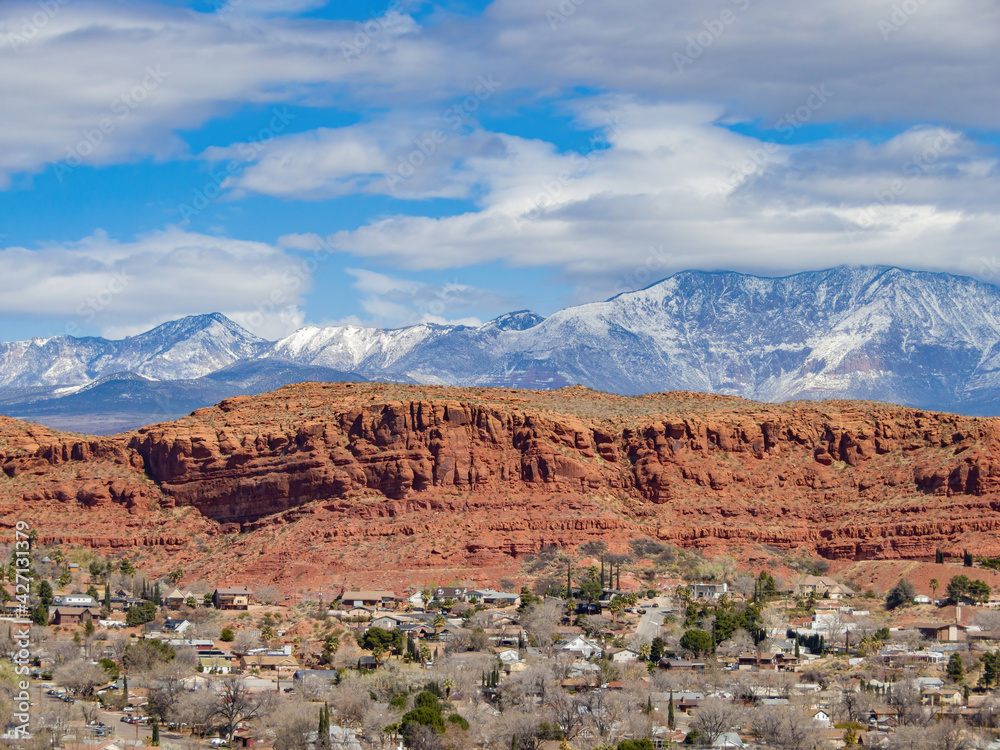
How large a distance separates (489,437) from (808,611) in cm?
3635

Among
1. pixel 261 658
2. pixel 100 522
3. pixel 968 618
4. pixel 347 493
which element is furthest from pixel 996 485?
pixel 100 522

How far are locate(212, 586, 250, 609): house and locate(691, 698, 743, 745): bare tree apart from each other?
151ft

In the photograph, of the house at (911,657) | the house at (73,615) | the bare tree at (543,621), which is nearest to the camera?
the house at (911,657)

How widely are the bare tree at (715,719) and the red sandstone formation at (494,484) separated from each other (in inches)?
1896

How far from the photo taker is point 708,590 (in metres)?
Answer: 134

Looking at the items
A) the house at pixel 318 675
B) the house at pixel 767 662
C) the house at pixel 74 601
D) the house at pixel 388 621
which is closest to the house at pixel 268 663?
the house at pixel 318 675

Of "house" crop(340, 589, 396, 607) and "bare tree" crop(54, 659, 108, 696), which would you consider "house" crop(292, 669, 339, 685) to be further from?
"house" crop(340, 589, 396, 607)

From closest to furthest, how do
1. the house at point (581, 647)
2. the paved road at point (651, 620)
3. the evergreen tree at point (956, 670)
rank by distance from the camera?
1. the evergreen tree at point (956, 670)
2. the house at point (581, 647)
3. the paved road at point (651, 620)

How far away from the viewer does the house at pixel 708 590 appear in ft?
436

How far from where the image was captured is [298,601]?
13238 centimetres

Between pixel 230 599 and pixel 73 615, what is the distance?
40.5 ft

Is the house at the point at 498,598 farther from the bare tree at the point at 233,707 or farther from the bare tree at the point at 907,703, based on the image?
the bare tree at the point at 907,703

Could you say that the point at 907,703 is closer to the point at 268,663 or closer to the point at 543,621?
the point at 543,621

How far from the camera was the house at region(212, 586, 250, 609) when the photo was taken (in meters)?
129
